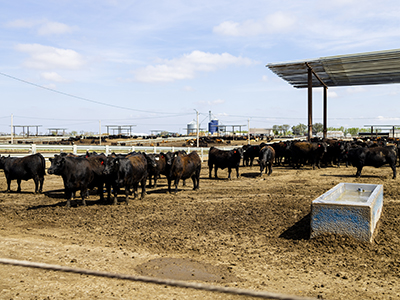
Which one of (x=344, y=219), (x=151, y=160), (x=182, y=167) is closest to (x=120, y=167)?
(x=151, y=160)

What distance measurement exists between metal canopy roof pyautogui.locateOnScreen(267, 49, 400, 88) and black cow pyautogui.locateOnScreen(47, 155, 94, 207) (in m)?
21.3

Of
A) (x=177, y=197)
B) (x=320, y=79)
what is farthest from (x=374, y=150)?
(x=320, y=79)

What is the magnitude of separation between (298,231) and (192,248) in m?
2.67

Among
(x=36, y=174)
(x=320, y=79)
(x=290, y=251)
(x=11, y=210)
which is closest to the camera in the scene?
(x=290, y=251)

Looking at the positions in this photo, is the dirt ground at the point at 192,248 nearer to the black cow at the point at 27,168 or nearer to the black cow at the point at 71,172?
the black cow at the point at 71,172

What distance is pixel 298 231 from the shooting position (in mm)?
8398

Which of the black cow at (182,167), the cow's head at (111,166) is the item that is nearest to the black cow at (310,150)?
the black cow at (182,167)

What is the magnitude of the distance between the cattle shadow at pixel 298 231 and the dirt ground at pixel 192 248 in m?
0.02

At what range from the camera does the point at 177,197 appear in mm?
13203

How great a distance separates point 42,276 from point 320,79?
34.1 metres

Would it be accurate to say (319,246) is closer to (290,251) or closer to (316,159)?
(290,251)

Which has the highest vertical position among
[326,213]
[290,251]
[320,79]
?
[320,79]

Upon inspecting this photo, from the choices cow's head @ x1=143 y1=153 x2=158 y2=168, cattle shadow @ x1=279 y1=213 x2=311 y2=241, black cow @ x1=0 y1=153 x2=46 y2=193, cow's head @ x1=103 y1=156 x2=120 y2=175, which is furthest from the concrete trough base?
black cow @ x1=0 y1=153 x2=46 y2=193

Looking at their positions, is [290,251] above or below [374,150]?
below
